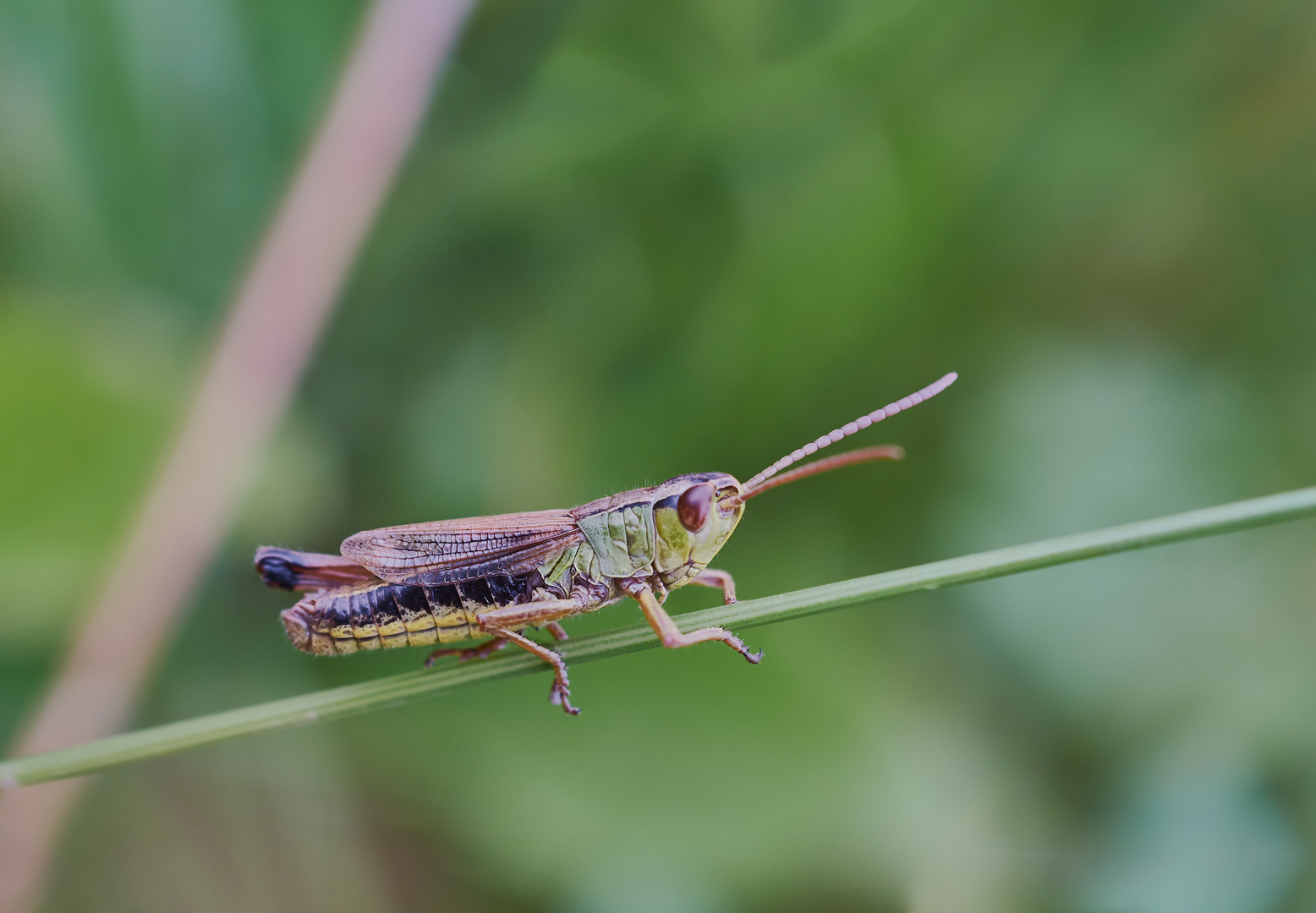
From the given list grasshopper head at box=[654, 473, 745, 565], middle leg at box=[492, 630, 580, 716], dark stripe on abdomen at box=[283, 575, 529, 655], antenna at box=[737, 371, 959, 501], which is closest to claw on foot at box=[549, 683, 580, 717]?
middle leg at box=[492, 630, 580, 716]

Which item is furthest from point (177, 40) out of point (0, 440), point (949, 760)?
point (949, 760)

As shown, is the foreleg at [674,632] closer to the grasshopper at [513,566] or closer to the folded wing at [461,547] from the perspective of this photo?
the grasshopper at [513,566]

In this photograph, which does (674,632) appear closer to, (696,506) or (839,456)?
(696,506)

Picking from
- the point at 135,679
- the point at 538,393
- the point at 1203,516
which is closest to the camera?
the point at 1203,516

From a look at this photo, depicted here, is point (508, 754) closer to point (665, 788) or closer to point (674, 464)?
point (665, 788)

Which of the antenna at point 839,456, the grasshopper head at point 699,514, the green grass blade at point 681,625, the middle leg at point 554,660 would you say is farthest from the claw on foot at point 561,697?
the antenna at point 839,456

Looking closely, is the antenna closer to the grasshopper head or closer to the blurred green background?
the grasshopper head
